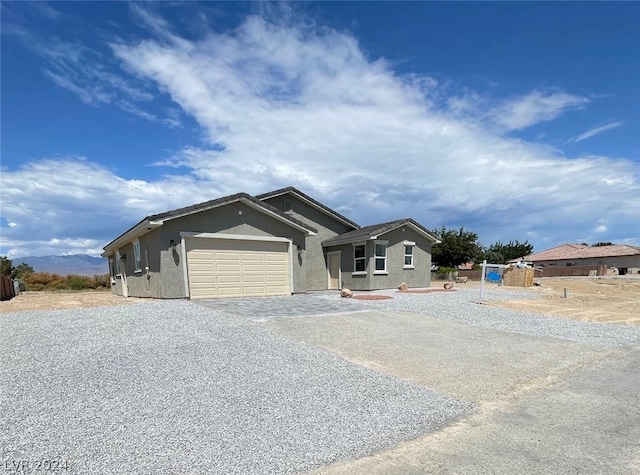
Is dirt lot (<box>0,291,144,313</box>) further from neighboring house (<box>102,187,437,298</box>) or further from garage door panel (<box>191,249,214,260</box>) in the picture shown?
garage door panel (<box>191,249,214,260</box>)

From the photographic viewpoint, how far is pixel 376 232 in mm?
19328

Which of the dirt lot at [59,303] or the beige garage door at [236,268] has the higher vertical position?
the beige garage door at [236,268]

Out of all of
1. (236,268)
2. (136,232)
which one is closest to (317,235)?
(236,268)

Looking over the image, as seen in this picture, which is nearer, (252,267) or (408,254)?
(252,267)

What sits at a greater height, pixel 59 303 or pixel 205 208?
pixel 205 208

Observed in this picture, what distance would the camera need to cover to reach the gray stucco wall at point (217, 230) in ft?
44.6

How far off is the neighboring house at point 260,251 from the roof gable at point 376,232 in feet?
0.19

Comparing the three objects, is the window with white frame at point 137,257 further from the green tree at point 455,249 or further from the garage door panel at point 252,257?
the green tree at point 455,249

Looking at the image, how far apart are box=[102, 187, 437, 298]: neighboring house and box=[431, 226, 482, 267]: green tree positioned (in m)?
22.9

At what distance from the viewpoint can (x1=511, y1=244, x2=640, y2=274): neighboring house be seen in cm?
5178

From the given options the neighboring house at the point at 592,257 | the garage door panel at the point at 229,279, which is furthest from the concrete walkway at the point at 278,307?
the neighboring house at the point at 592,257

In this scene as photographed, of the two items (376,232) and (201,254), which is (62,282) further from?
(376,232)

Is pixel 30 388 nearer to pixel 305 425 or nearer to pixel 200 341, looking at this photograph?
pixel 200 341

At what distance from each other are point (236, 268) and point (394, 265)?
9.44 metres
